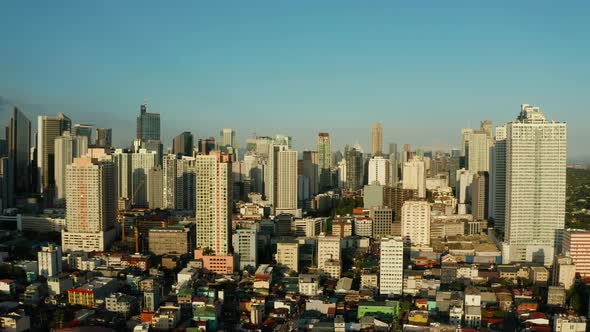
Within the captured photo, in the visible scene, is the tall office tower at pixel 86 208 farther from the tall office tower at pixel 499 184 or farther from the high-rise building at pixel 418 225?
the tall office tower at pixel 499 184

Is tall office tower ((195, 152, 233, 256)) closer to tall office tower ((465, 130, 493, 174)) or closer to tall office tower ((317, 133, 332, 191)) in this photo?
tall office tower ((465, 130, 493, 174))

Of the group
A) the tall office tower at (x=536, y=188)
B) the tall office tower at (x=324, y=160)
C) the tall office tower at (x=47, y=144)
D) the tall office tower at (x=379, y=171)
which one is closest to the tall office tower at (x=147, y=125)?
the tall office tower at (x=47, y=144)

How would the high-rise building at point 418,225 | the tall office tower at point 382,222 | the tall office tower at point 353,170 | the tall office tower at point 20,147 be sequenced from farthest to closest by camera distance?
the tall office tower at point 353,170
the tall office tower at point 20,147
the tall office tower at point 382,222
the high-rise building at point 418,225

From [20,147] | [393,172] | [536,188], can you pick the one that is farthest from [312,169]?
[536,188]

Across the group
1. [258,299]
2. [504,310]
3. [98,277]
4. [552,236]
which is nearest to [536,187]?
[552,236]

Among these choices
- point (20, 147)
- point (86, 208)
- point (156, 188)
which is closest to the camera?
point (86, 208)

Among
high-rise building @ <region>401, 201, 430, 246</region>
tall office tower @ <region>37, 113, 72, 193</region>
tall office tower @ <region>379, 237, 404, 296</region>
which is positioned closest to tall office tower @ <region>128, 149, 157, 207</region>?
tall office tower @ <region>37, 113, 72, 193</region>

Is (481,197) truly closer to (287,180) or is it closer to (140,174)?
(287,180)
